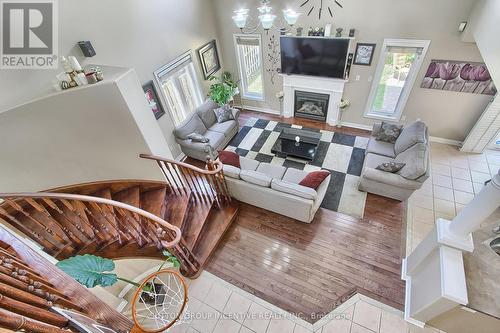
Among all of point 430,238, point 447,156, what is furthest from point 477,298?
point 447,156

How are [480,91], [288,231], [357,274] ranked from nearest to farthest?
[357,274] < [288,231] < [480,91]

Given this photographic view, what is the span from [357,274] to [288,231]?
3.87 ft

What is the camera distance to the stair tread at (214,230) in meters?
3.70

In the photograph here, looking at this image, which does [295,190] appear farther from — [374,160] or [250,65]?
[250,65]

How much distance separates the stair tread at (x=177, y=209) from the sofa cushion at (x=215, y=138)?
1929 mm

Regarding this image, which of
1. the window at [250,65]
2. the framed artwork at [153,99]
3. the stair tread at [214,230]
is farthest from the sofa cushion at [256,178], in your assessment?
the window at [250,65]

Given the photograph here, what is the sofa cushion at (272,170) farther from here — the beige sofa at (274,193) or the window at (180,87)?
the window at (180,87)

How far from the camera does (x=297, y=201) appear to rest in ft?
11.9

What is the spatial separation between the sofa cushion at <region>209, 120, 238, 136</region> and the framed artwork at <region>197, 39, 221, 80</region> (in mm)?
1345

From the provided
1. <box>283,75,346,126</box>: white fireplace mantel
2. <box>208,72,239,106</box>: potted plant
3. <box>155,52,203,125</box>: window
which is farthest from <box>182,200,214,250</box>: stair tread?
<box>283,75,346,126</box>: white fireplace mantel

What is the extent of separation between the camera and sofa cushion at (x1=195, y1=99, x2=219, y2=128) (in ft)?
19.7

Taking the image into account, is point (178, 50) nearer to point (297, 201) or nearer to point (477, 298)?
point (297, 201)

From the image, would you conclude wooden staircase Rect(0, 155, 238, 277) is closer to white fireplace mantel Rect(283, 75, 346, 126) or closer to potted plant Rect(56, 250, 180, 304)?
potted plant Rect(56, 250, 180, 304)

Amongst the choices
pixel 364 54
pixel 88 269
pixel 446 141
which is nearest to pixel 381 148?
pixel 446 141
